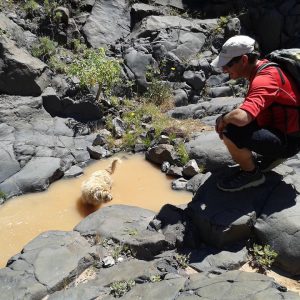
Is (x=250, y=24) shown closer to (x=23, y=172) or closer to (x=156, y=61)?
(x=156, y=61)

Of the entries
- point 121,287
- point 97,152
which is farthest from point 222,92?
point 121,287

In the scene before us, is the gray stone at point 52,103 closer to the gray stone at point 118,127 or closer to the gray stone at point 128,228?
the gray stone at point 118,127

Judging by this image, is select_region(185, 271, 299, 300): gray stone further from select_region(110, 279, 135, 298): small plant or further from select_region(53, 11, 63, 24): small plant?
select_region(53, 11, 63, 24): small plant

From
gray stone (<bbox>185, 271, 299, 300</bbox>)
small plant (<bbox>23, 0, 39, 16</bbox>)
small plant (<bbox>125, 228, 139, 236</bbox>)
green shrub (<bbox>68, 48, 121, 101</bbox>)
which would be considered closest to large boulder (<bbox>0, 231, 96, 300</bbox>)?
small plant (<bbox>125, 228, 139, 236</bbox>)

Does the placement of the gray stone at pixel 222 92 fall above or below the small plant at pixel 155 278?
below

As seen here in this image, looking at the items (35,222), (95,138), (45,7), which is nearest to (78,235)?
(35,222)

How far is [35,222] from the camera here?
6406 mm

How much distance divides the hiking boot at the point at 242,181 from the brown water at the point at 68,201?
4.63ft

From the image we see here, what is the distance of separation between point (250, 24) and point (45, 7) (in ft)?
17.6

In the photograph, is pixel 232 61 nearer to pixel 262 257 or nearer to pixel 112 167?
pixel 262 257

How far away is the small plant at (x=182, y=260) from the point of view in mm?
5035

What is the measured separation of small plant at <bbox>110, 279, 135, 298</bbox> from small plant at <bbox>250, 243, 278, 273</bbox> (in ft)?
4.58

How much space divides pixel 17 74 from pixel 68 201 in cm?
336

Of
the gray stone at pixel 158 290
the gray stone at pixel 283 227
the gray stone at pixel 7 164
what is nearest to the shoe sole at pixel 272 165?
the gray stone at pixel 283 227
